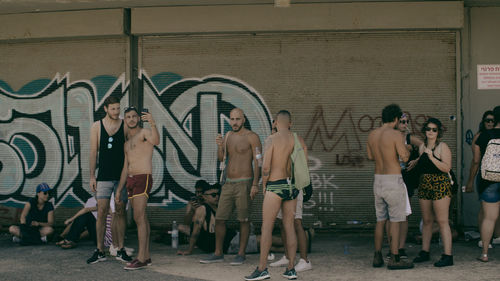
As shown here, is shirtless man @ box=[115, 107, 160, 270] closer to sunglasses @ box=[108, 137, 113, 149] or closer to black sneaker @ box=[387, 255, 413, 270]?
sunglasses @ box=[108, 137, 113, 149]

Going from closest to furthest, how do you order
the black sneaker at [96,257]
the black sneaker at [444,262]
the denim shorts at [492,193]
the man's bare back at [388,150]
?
the man's bare back at [388,150]
the black sneaker at [444,262]
the denim shorts at [492,193]
the black sneaker at [96,257]

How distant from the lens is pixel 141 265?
6328 mm

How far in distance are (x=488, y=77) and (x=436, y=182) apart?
3.51 meters

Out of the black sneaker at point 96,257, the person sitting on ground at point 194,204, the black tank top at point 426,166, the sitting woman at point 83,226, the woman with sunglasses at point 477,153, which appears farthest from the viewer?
the sitting woman at point 83,226

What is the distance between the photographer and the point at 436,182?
6.32m

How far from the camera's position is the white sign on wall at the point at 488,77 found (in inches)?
350

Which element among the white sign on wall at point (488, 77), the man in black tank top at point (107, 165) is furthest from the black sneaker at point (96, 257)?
the white sign on wall at point (488, 77)

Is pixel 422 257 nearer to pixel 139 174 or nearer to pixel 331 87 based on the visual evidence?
pixel 331 87

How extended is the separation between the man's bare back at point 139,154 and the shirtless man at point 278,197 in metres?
1.59

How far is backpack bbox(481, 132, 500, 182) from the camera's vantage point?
252 inches

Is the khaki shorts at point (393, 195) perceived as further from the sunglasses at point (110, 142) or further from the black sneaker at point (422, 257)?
the sunglasses at point (110, 142)

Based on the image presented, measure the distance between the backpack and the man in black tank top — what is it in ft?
14.9

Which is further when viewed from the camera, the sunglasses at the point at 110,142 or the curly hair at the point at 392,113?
the sunglasses at the point at 110,142

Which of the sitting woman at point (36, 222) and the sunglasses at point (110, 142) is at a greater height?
the sunglasses at point (110, 142)
